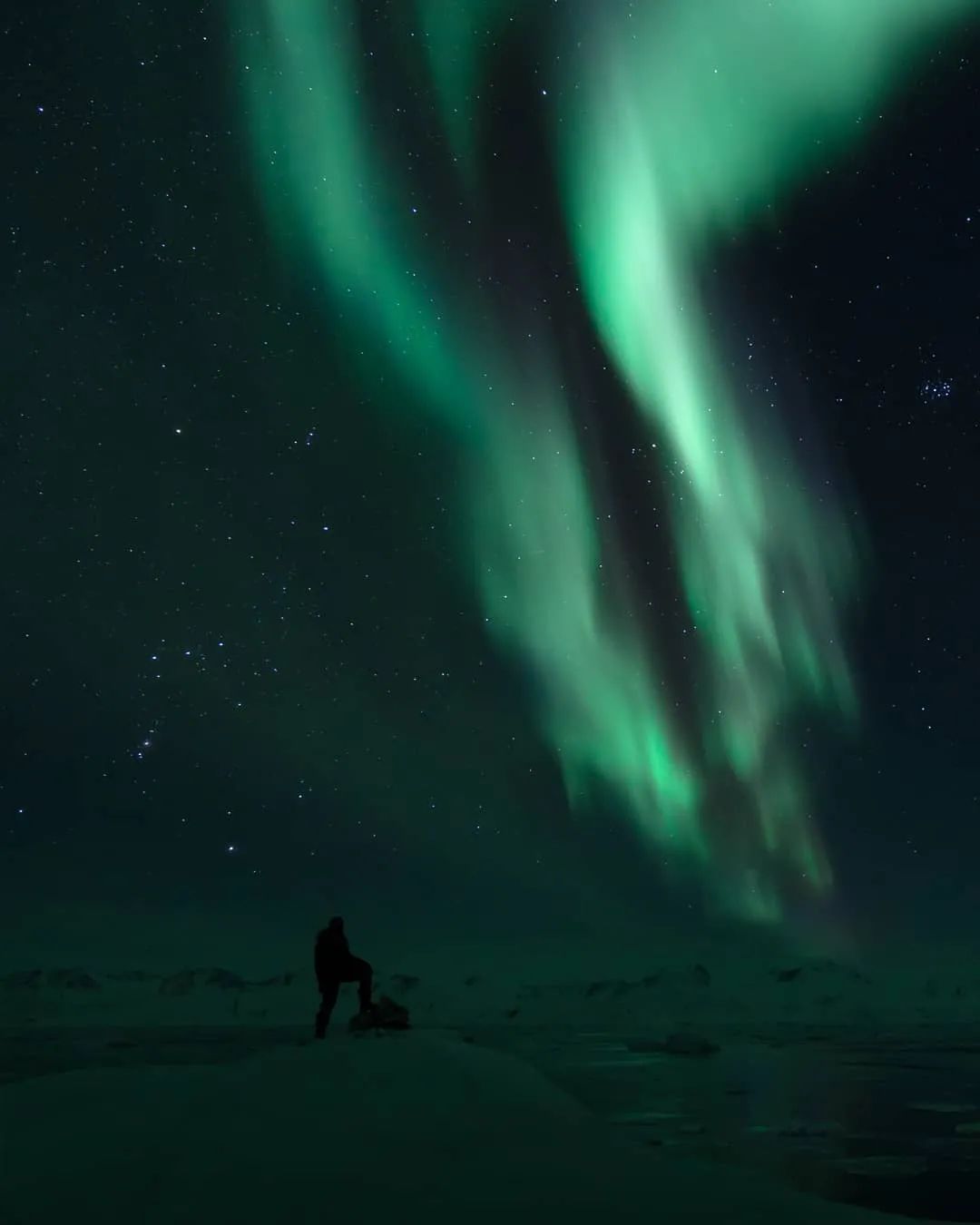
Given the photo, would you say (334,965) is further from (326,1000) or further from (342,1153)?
(342,1153)

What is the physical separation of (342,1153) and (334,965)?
656 centimetres

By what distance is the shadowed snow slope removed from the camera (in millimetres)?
11227

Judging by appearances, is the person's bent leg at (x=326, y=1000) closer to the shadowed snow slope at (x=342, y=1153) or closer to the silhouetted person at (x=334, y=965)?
the silhouetted person at (x=334, y=965)

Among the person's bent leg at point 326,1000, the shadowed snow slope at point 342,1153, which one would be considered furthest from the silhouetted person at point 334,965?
the shadowed snow slope at point 342,1153

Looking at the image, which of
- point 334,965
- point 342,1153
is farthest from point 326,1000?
point 342,1153

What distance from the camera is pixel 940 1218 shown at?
1442 cm

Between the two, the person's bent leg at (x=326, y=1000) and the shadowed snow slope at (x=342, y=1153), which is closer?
the shadowed snow slope at (x=342, y=1153)

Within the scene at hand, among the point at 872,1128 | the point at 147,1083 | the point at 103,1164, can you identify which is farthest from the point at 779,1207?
the point at 872,1128

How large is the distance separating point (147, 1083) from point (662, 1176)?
26.4 feet

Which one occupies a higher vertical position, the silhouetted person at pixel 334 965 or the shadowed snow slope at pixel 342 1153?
the silhouetted person at pixel 334 965

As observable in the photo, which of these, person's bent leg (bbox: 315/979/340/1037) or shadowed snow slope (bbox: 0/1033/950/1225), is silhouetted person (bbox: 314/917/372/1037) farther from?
shadowed snow slope (bbox: 0/1033/950/1225)

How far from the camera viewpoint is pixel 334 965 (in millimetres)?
19344

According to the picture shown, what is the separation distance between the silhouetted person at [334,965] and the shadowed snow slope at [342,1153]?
2.03 meters

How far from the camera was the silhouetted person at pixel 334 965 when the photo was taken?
63.3 ft
